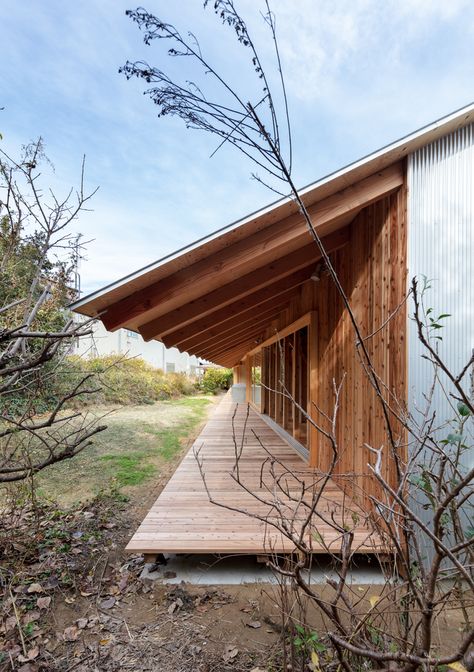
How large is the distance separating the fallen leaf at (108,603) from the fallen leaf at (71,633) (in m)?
0.27

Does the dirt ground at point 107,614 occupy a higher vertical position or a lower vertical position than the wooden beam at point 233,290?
lower

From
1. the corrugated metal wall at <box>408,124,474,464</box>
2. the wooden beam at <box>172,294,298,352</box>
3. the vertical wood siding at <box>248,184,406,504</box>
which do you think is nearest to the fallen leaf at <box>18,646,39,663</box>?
the vertical wood siding at <box>248,184,406,504</box>

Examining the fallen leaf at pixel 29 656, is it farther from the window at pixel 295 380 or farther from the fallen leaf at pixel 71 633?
the window at pixel 295 380

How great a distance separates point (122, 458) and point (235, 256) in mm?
5849

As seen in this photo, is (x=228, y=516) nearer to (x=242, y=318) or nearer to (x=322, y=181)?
(x=322, y=181)

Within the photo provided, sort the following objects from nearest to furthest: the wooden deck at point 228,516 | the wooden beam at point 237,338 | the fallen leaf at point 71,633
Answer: the fallen leaf at point 71,633
the wooden deck at point 228,516
the wooden beam at point 237,338

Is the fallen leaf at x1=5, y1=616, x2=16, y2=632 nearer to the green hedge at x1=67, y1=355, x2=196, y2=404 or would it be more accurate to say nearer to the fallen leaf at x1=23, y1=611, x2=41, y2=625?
the fallen leaf at x1=23, y1=611, x2=41, y2=625

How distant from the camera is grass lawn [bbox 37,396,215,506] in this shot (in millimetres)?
5746

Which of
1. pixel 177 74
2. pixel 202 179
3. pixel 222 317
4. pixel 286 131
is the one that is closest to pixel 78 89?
pixel 202 179

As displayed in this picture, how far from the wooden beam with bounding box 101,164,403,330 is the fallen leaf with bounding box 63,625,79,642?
2267 millimetres

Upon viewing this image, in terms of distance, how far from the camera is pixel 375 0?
7.23 ft

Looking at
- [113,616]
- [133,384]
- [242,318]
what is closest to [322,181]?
[113,616]

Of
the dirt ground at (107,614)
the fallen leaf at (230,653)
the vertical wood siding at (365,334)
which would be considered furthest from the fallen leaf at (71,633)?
the vertical wood siding at (365,334)

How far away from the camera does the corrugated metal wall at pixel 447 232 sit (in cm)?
326
